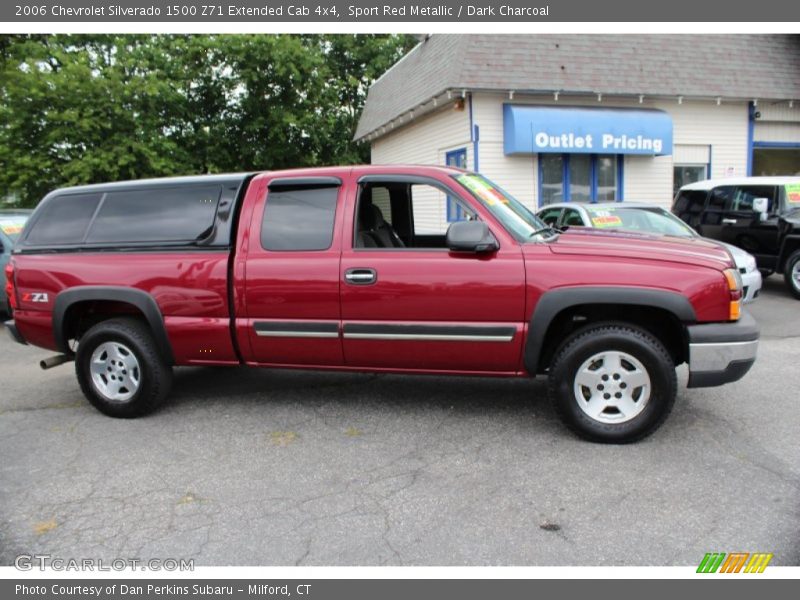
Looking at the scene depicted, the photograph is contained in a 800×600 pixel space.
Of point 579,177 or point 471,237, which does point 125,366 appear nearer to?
point 471,237

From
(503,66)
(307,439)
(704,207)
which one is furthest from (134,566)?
(503,66)

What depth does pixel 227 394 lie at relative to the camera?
5664 mm

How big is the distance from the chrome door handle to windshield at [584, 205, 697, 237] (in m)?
5.20

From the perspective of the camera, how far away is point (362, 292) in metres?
4.46

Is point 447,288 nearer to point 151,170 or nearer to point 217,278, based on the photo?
point 217,278

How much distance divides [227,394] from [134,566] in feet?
8.84

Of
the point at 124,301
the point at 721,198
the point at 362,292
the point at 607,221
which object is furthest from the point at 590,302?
the point at 721,198

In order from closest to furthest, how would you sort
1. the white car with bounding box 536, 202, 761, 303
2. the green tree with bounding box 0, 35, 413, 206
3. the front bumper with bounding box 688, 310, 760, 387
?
the front bumper with bounding box 688, 310, 760, 387 → the white car with bounding box 536, 202, 761, 303 → the green tree with bounding box 0, 35, 413, 206

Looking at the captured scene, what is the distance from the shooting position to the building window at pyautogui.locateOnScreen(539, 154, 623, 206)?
14695 mm

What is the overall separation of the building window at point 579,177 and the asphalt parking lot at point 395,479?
9.63 m

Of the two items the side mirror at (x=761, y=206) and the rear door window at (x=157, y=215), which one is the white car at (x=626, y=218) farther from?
the rear door window at (x=157, y=215)

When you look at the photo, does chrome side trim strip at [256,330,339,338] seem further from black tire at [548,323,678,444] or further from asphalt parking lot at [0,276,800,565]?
black tire at [548,323,678,444]

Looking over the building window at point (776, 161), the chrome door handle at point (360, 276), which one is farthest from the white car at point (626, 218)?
the building window at point (776, 161)

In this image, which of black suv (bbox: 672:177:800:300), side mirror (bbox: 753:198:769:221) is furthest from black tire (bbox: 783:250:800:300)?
side mirror (bbox: 753:198:769:221)
